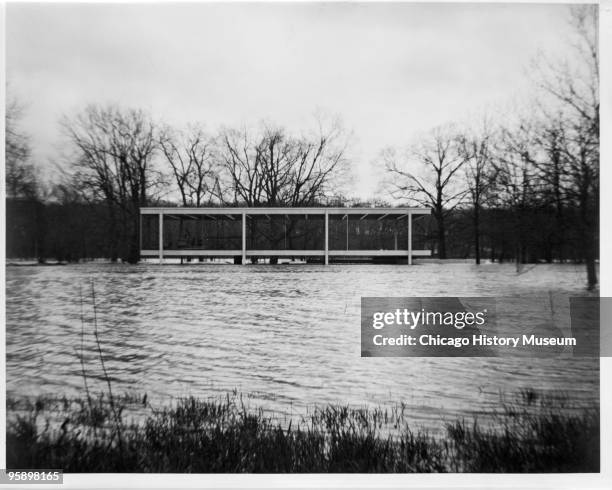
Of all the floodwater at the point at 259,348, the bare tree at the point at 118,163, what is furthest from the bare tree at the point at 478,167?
the bare tree at the point at 118,163

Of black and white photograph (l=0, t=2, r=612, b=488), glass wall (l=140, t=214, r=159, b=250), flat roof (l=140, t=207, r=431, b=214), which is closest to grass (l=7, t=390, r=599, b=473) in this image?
black and white photograph (l=0, t=2, r=612, b=488)

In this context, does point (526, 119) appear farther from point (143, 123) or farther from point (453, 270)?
point (143, 123)

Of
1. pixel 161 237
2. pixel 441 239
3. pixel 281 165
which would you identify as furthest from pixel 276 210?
pixel 441 239

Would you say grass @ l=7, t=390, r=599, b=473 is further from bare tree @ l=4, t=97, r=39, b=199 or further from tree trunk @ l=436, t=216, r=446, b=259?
tree trunk @ l=436, t=216, r=446, b=259

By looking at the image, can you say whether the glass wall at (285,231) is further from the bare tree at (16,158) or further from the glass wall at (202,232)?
the bare tree at (16,158)

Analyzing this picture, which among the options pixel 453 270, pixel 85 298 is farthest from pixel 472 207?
pixel 85 298

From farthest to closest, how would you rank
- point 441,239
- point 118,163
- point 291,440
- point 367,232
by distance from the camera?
1. point 367,232
2. point 441,239
3. point 118,163
4. point 291,440

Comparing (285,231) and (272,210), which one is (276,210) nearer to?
(272,210)
